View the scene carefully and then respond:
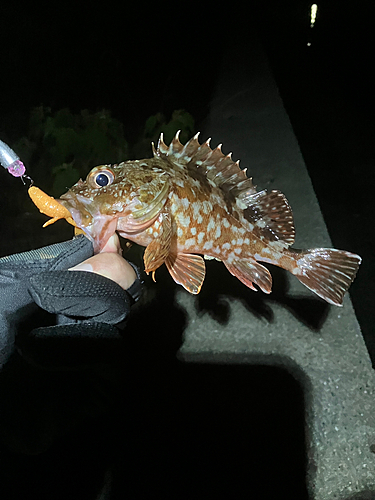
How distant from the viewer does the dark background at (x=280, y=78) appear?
2439 mm

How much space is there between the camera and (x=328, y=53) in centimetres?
290

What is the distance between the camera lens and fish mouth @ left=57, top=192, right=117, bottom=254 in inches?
60.6

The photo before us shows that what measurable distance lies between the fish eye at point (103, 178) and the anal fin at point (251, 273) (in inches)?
31.7

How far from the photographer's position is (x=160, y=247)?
Answer: 1535 mm

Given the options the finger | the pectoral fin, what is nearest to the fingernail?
the finger

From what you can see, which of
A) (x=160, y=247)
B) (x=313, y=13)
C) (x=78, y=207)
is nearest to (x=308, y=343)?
(x=160, y=247)

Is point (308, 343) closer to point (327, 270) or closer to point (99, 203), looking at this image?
point (327, 270)

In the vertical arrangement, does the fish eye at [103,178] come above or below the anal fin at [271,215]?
below

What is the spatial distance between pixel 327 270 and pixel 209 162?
3.00ft

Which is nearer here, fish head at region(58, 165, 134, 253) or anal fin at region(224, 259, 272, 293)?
fish head at region(58, 165, 134, 253)

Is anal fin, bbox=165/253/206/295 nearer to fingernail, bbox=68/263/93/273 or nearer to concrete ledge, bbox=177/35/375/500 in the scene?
fingernail, bbox=68/263/93/273

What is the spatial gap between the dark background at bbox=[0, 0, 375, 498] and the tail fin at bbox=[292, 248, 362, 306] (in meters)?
0.84

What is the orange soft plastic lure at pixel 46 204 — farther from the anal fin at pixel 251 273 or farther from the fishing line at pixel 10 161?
the anal fin at pixel 251 273

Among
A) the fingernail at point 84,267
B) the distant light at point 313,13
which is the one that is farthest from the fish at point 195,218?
the distant light at point 313,13
